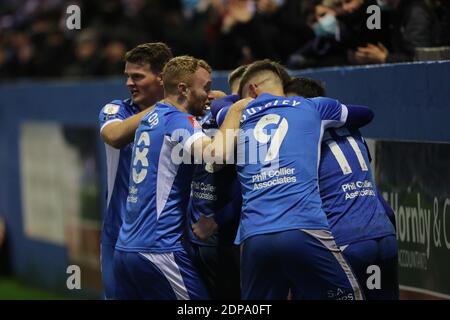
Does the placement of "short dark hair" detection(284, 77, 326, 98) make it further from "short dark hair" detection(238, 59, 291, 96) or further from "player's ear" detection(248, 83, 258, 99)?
"player's ear" detection(248, 83, 258, 99)

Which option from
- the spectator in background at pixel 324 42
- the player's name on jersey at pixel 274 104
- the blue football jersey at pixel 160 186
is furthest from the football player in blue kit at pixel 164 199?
the spectator in background at pixel 324 42

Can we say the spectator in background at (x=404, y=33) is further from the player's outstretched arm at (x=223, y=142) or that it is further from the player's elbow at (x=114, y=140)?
the player's elbow at (x=114, y=140)

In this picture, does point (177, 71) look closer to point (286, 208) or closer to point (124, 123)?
point (124, 123)

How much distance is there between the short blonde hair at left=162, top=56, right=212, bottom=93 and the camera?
22.3 feet

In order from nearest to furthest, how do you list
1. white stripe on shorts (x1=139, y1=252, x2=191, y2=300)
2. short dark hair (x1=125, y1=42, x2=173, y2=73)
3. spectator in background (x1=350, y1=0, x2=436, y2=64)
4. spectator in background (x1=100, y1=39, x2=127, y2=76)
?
1. white stripe on shorts (x1=139, y1=252, x2=191, y2=300)
2. short dark hair (x1=125, y1=42, x2=173, y2=73)
3. spectator in background (x1=350, y1=0, x2=436, y2=64)
4. spectator in background (x1=100, y1=39, x2=127, y2=76)

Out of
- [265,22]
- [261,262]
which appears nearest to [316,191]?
[261,262]

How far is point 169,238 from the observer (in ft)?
22.1

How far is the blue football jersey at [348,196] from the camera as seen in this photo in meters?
6.52

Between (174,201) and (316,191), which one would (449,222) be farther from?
(174,201)

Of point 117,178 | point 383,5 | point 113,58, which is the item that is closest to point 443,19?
point 383,5

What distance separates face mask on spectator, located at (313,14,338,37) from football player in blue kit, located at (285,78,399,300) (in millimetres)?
2709

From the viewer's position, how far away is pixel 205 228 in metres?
7.08

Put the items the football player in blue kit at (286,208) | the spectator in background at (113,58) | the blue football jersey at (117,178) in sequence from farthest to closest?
the spectator in background at (113,58) → the blue football jersey at (117,178) → the football player in blue kit at (286,208)

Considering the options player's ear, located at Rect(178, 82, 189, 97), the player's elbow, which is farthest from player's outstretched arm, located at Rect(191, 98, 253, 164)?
the player's elbow
